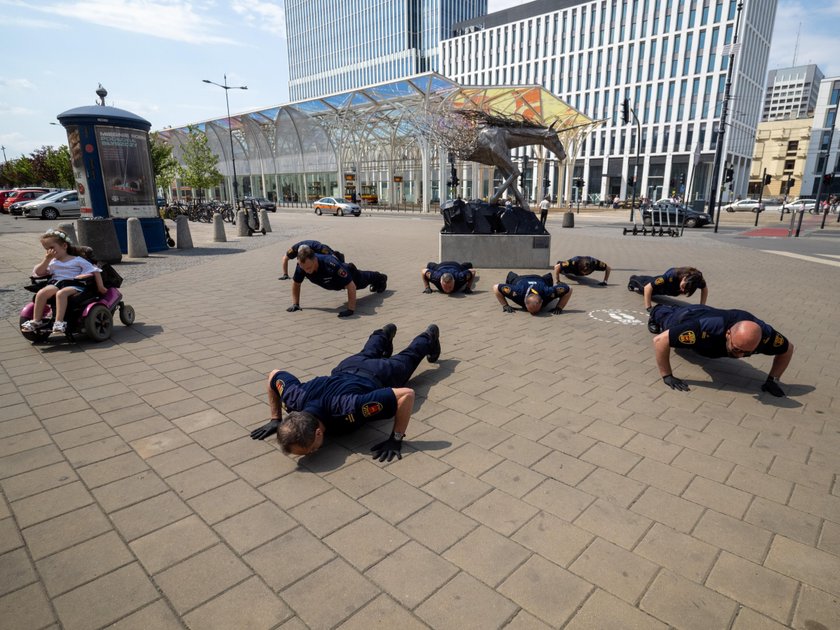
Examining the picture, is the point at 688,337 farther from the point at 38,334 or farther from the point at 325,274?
the point at 38,334

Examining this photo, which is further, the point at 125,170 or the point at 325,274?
the point at 125,170

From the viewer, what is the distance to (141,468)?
10.8 ft

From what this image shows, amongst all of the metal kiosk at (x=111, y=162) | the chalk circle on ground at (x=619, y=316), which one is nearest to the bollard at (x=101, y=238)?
the metal kiosk at (x=111, y=162)

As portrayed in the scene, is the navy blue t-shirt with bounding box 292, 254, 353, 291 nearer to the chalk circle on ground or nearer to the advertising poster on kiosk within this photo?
the chalk circle on ground

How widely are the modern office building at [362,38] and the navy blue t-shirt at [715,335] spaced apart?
84.3 m

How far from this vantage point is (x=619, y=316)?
7359 mm

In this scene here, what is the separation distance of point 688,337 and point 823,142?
93.9m

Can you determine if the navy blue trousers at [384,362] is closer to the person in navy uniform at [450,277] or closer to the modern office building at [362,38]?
the person in navy uniform at [450,277]

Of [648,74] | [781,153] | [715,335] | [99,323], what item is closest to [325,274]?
[99,323]

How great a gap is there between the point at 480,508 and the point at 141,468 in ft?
7.83

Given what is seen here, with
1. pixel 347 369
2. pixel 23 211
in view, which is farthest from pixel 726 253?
pixel 23 211

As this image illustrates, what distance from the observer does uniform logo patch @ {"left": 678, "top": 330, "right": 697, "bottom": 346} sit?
433cm

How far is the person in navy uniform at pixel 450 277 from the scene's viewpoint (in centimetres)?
838

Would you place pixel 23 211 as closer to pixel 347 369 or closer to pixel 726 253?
pixel 347 369
